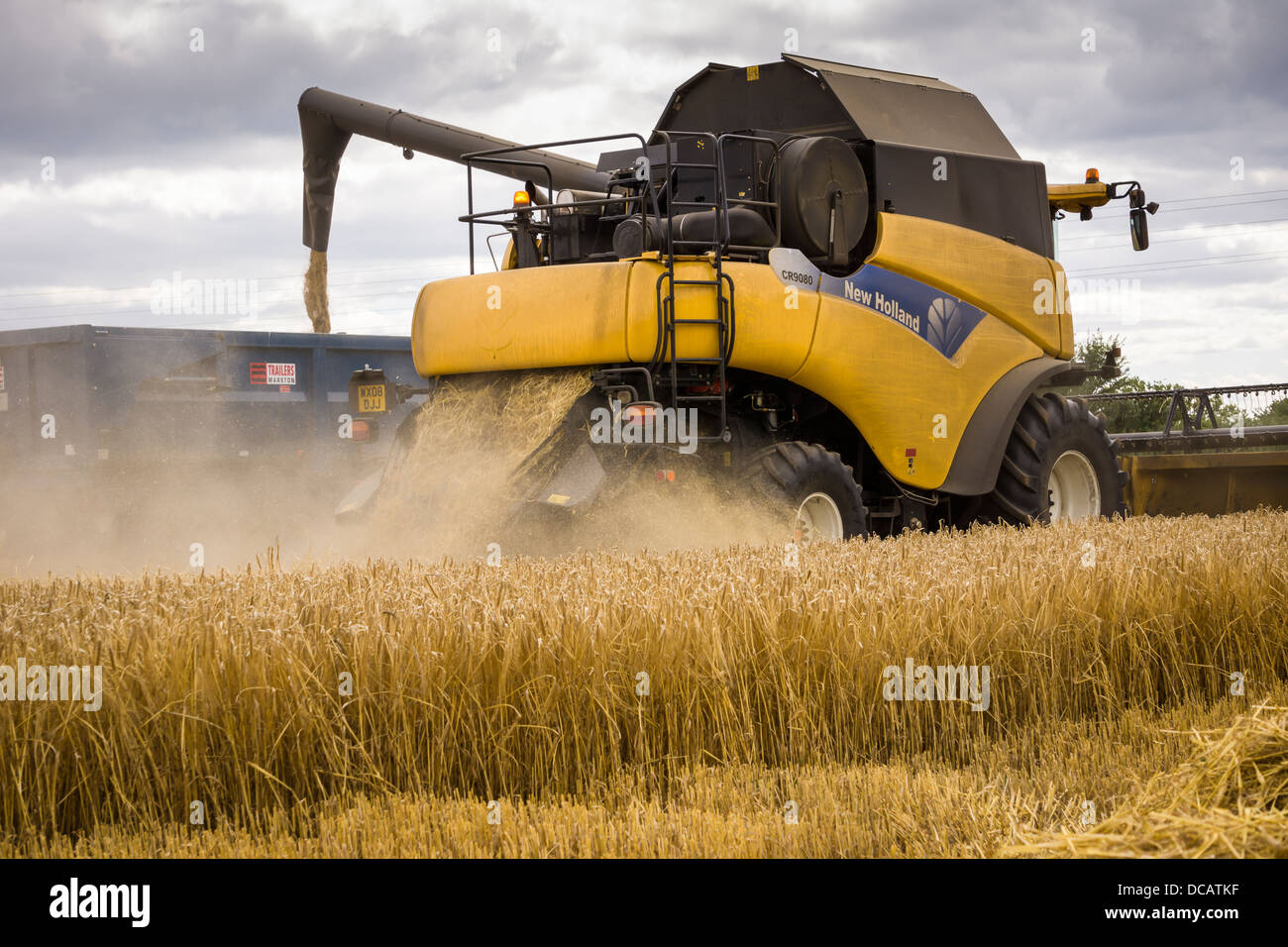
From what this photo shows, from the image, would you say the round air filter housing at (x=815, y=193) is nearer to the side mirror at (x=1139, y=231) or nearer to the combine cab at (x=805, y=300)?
the combine cab at (x=805, y=300)

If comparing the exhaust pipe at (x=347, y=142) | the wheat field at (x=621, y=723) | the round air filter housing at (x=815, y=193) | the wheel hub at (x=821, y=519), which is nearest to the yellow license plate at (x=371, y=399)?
the exhaust pipe at (x=347, y=142)

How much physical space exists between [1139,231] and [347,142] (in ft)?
21.0

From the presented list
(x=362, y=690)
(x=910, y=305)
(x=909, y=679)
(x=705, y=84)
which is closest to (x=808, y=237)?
(x=910, y=305)

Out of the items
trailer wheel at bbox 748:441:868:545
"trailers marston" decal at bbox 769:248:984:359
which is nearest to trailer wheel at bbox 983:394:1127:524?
"trailers marston" decal at bbox 769:248:984:359

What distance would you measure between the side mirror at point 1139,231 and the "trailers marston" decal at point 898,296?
1.79m

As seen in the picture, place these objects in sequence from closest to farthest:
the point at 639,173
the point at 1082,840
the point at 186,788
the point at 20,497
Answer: the point at 1082,840
the point at 186,788
the point at 639,173
the point at 20,497

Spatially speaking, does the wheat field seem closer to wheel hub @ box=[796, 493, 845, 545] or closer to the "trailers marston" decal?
wheel hub @ box=[796, 493, 845, 545]

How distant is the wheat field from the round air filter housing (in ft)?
10.8

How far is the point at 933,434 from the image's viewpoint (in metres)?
8.95

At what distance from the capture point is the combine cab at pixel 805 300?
7.66 metres

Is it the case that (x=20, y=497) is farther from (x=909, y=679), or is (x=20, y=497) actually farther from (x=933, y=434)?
(x=909, y=679)

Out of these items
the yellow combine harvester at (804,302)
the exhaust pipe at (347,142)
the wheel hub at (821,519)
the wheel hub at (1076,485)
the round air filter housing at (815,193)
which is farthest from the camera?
the exhaust pipe at (347,142)

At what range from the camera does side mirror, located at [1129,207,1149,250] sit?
10281 millimetres

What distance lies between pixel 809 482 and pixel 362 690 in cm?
425
